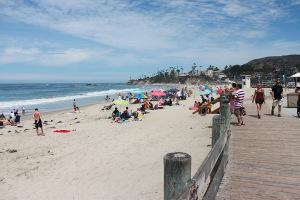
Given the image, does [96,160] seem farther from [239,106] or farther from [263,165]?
[263,165]

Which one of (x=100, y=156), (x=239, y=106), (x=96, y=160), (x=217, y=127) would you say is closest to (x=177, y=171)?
(x=217, y=127)

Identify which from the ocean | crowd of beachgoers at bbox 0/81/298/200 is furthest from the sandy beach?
the ocean

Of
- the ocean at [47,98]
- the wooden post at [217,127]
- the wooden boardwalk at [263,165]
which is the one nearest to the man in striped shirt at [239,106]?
the wooden boardwalk at [263,165]

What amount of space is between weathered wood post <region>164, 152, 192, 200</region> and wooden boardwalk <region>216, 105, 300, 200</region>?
224 centimetres

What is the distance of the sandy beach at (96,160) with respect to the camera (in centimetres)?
927

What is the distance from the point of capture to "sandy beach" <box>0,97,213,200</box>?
9.27 m

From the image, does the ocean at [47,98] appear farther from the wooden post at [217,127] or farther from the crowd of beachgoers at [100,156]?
the wooden post at [217,127]

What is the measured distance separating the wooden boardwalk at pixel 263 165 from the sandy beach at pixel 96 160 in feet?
6.90

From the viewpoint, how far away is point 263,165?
249 inches

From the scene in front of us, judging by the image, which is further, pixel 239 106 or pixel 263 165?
pixel 239 106

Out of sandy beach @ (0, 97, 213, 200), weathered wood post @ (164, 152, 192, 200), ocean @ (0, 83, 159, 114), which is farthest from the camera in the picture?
ocean @ (0, 83, 159, 114)

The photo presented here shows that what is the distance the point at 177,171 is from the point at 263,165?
14.2 ft

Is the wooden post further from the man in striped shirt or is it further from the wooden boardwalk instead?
the man in striped shirt

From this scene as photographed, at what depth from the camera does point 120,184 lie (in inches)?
375
